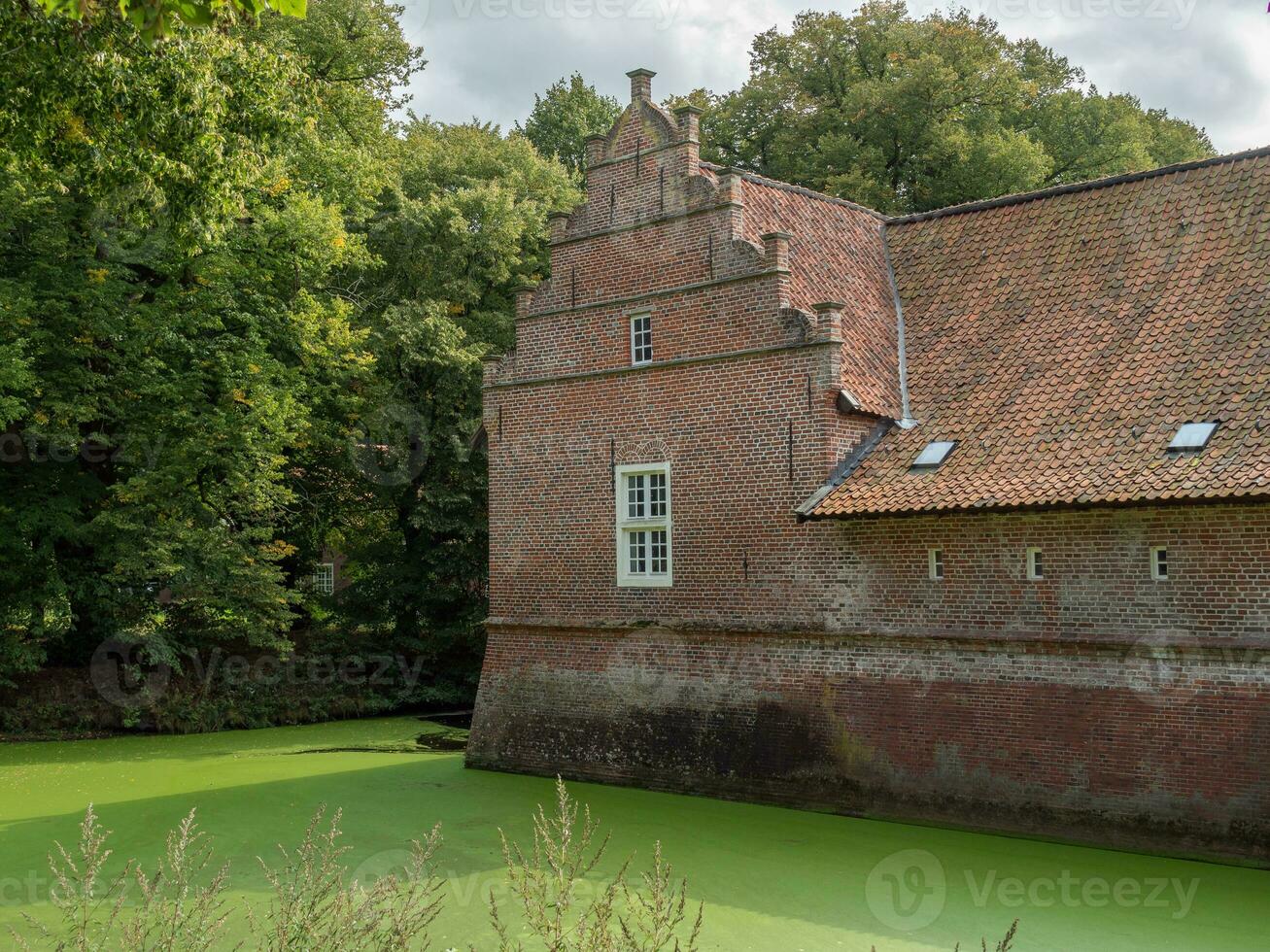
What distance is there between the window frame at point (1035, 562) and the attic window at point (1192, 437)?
160 cm

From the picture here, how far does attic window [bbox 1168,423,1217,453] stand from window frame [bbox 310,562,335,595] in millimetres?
18330

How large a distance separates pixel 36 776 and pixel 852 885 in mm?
11776

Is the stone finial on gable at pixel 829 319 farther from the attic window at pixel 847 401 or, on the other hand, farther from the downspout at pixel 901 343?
the downspout at pixel 901 343

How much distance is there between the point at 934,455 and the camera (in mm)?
13977

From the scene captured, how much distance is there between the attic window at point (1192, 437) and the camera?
11945mm

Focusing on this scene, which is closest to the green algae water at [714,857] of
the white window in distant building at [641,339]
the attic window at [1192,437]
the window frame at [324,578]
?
the attic window at [1192,437]

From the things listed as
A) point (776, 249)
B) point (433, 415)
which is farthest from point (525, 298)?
point (433, 415)

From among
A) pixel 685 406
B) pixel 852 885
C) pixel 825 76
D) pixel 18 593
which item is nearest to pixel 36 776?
pixel 18 593

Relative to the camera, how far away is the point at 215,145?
35.7ft

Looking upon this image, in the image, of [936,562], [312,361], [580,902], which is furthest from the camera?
[312,361]

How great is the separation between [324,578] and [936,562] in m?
22.4

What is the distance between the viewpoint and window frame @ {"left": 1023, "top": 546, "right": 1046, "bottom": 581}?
1284 centimetres

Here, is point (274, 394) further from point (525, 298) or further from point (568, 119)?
point (568, 119)

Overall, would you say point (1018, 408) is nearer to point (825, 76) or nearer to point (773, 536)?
point (773, 536)
